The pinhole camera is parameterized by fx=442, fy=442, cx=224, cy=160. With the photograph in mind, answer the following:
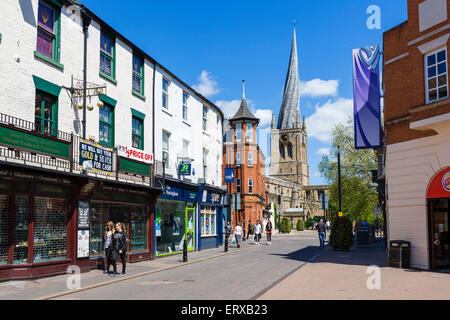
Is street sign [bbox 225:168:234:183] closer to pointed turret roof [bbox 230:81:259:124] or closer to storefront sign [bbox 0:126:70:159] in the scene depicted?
pointed turret roof [bbox 230:81:259:124]

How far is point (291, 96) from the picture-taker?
127938mm

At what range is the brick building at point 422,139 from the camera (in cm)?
1463

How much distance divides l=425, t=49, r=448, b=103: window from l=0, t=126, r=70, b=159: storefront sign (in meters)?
12.3

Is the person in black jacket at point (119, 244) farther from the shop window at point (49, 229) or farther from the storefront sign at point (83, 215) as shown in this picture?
the shop window at point (49, 229)

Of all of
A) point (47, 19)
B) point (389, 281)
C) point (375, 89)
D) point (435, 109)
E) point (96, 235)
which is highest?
point (47, 19)

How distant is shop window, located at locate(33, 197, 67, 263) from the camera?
1372cm

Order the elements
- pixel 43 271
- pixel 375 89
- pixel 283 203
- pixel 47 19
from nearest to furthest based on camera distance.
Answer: pixel 43 271
pixel 47 19
pixel 375 89
pixel 283 203

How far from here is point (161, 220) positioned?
72.4 feet

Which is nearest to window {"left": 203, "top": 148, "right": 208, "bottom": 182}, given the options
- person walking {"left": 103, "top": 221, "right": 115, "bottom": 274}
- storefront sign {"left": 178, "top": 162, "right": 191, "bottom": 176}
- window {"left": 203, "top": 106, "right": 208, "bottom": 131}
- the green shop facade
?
window {"left": 203, "top": 106, "right": 208, "bottom": 131}

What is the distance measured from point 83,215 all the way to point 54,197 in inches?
59.5

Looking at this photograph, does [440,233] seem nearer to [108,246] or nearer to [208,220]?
[108,246]
